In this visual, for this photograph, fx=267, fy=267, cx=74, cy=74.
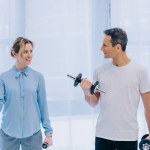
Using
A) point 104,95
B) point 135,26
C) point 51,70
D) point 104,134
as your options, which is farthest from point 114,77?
point 135,26

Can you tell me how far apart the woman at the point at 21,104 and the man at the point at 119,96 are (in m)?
0.35

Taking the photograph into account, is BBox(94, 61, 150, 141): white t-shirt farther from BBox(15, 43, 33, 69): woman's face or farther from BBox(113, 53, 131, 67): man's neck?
BBox(15, 43, 33, 69): woman's face

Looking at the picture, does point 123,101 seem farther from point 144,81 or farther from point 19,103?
point 19,103

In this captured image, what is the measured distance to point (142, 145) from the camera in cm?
155

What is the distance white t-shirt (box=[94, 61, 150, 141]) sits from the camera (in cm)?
154

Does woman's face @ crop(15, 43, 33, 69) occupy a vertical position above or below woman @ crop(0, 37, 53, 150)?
above

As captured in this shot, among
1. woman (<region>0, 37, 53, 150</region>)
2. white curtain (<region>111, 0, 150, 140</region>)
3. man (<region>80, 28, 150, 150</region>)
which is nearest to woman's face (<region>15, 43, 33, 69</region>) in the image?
woman (<region>0, 37, 53, 150</region>)

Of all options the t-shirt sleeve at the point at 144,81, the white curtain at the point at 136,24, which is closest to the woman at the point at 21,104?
the t-shirt sleeve at the point at 144,81

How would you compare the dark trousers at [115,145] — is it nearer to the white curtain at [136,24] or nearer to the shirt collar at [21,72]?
the shirt collar at [21,72]

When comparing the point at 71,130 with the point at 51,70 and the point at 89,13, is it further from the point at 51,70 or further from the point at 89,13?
the point at 89,13

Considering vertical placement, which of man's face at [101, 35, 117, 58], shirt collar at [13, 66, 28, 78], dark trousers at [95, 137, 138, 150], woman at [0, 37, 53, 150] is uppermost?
man's face at [101, 35, 117, 58]

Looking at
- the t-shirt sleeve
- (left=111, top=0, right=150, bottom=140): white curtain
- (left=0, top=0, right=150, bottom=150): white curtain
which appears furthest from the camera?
(left=111, top=0, right=150, bottom=140): white curtain

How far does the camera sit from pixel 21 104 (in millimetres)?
1624

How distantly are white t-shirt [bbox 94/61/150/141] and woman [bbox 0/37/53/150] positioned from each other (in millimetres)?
427
